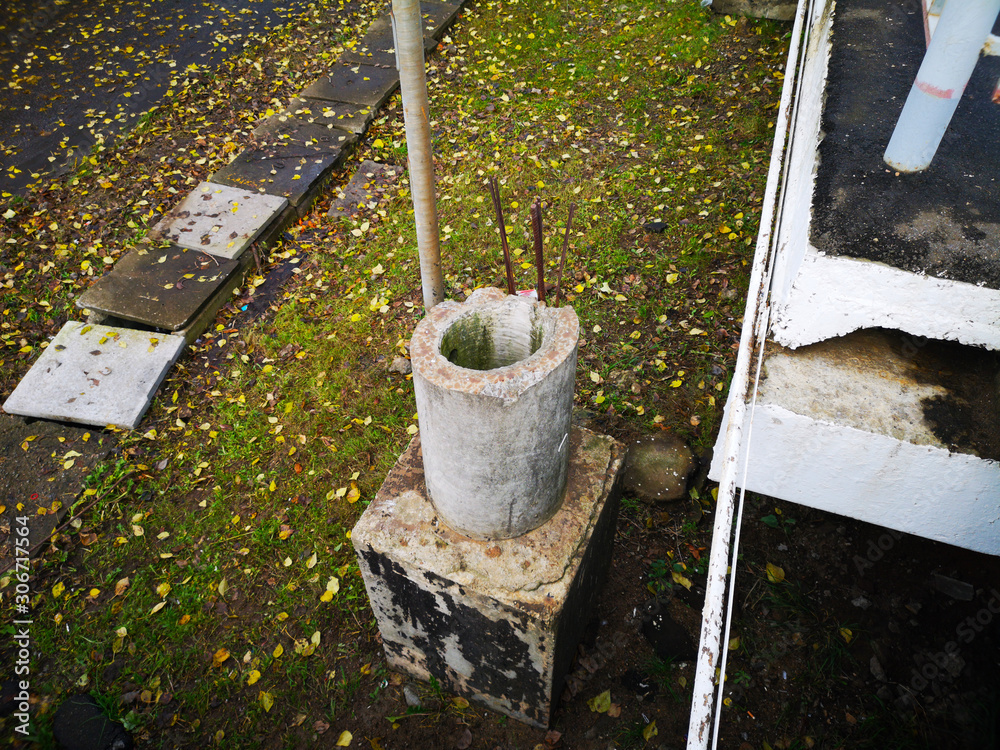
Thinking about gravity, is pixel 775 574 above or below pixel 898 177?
below

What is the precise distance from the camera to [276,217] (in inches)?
211

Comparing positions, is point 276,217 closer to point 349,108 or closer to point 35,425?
point 349,108

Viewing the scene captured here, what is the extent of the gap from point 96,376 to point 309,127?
3.41 m

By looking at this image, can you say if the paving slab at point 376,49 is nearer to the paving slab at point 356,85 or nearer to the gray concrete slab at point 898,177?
the paving slab at point 356,85

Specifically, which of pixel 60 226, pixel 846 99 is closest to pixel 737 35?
pixel 846 99

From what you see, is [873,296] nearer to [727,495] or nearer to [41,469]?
[727,495]

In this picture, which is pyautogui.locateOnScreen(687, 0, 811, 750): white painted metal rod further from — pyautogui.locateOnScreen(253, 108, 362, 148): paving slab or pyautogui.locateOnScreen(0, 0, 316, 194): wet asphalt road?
pyautogui.locateOnScreen(0, 0, 316, 194): wet asphalt road

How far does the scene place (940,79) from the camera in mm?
2203

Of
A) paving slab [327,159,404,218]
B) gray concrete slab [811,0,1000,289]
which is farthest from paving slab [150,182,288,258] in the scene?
gray concrete slab [811,0,1000,289]

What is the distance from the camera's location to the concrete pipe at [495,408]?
197cm

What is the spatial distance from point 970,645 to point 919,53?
121 inches

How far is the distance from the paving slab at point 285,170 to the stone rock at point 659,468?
153 inches

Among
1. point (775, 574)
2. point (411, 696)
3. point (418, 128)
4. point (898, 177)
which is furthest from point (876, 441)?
point (411, 696)

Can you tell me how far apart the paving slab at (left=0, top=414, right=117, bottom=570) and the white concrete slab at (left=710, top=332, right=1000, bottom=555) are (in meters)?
4.00
